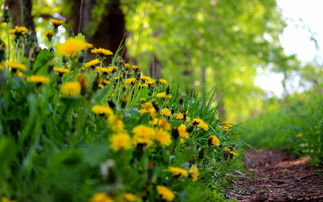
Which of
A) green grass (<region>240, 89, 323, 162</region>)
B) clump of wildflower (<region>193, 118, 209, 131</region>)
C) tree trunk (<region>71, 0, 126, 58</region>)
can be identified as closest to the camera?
clump of wildflower (<region>193, 118, 209, 131</region>)

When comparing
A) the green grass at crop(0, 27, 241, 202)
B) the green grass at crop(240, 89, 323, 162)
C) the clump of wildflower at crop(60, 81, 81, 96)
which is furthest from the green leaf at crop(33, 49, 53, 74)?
the green grass at crop(240, 89, 323, 162)

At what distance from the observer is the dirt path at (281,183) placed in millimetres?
1992

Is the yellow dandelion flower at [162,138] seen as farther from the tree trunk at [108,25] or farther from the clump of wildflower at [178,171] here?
the tree trunk at [108,25]

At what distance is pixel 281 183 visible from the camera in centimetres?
244

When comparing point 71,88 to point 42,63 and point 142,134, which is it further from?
point 42,63

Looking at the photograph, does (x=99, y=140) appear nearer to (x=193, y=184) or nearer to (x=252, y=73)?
(x=193, y=184)

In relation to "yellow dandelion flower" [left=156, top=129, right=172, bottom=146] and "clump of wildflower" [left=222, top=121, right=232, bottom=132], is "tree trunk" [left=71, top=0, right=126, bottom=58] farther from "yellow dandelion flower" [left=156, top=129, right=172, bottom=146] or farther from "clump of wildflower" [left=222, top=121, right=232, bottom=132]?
"yellow dandelion flower" [left=156, top=129, right=172, bottom=146]

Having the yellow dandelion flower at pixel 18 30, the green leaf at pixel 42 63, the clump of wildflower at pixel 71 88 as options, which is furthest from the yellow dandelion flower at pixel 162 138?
A: the yellow dandelion flower at pixel 18 30

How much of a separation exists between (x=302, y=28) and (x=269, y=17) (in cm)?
356

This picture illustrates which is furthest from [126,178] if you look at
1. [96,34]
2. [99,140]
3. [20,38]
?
[96,34]

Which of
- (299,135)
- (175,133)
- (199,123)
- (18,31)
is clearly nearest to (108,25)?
(299,135)

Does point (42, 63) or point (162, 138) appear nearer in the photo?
point (162, 138)

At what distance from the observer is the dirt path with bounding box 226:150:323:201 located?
199 cm

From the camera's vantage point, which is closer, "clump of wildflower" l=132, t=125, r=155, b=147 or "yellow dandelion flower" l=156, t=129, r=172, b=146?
"clump of wildflower" l=132, t=125, r=155, b=147
